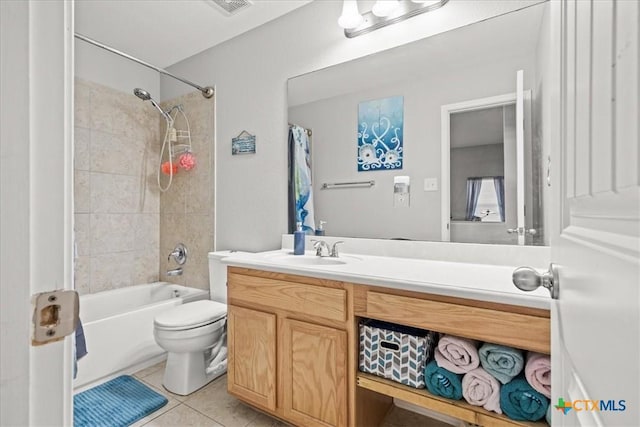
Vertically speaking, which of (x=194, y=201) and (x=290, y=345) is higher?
(x=194, y=201)

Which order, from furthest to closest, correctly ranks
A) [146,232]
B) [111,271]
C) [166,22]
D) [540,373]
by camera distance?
[146,232]
[111,271]
[166,22]
[540,373]

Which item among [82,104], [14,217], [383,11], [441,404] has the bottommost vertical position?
[441,404]

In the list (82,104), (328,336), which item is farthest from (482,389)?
(82,104)

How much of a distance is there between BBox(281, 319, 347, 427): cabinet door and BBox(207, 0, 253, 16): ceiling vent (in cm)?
198

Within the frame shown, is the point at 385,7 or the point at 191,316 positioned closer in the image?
the point at 385,7

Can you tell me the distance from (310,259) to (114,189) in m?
1.97

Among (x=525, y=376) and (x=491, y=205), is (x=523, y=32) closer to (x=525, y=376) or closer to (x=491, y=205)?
(x=491, y=205)

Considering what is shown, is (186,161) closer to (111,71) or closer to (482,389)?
(111,71)

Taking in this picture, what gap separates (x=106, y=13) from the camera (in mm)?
2137

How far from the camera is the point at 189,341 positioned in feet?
5.94

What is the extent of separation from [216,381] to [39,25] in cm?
211

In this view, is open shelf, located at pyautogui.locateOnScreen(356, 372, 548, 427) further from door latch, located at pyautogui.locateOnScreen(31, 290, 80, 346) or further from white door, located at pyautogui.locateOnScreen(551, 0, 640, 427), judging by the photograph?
door latch, located at pyautogui.locateOnScreen(31, 290, 80, 346)

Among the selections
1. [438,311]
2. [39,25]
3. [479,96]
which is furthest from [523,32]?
[39,25]

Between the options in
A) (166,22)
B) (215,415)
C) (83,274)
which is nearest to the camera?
(215,415)
